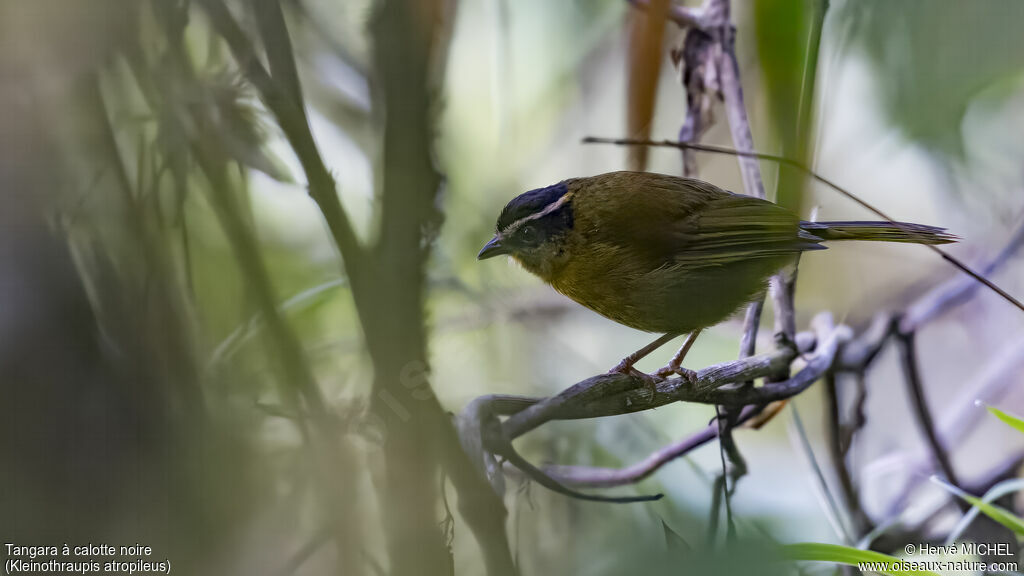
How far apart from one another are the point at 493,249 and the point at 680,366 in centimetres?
32

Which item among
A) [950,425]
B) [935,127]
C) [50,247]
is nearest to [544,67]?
[935,127]

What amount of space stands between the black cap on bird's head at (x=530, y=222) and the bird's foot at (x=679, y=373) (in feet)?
0.81

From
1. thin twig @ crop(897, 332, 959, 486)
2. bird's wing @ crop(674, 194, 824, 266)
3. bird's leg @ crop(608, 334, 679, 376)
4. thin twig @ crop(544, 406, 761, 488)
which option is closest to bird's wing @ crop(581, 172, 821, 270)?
bird's wing @ crop(674, 194, 824, 266)

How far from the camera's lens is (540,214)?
3.03 feet

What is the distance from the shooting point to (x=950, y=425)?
1075mm

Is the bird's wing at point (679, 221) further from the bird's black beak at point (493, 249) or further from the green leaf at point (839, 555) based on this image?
the green leaf at point (839, 555)

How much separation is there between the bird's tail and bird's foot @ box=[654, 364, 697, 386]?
0.26m

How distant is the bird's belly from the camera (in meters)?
0.91

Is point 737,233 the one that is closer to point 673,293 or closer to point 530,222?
point 673,293

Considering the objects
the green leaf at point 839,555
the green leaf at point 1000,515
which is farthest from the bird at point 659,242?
the green leaf at point 1000,515

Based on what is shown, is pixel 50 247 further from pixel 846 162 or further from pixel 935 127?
pixel 935 127

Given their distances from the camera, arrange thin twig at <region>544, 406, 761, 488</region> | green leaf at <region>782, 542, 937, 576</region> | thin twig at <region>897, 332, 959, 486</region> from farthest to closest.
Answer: thin twig at <region>897, 332, 959, 486</region> < thin twig at <region>544, 406, 761, 488</region> < green leaf at <region>782, 542, 937, 576</region>

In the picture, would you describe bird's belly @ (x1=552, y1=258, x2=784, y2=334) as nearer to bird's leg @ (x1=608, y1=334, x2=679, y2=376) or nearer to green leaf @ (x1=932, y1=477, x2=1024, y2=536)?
bird's leg @ (x1=608, y1=334, x2=679, y2=376)

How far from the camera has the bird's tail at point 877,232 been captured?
0.89m
